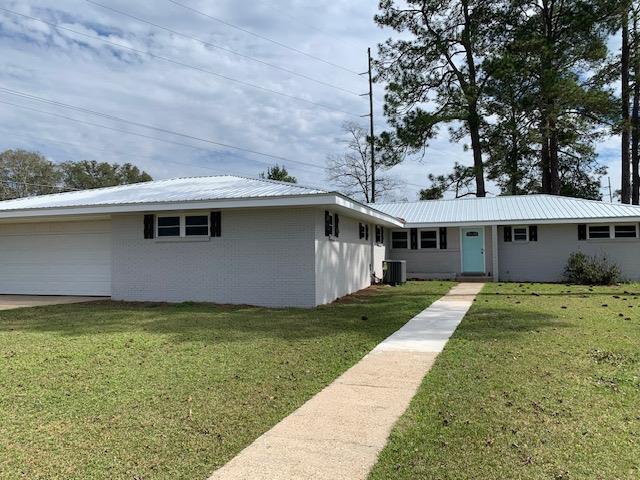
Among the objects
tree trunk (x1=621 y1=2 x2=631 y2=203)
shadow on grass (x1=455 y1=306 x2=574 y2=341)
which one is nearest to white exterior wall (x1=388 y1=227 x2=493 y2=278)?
shadow on grass (x1=455 y1=306 x2=574 y2=341)

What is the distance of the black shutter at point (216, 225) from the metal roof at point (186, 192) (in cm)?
50

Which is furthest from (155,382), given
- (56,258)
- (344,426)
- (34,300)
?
(56,258)

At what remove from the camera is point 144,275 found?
43.9ft

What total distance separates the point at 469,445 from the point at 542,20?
3144 cm

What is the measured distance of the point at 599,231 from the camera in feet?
63.0

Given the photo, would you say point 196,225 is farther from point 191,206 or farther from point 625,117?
point 625,117

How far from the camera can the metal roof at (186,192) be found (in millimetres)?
12262

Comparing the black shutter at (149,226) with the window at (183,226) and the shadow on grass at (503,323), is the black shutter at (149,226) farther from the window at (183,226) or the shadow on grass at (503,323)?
the shadow on grass at (503,323)

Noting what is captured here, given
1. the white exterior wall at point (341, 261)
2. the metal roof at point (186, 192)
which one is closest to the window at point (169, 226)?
the metal roof at point (186, 192)

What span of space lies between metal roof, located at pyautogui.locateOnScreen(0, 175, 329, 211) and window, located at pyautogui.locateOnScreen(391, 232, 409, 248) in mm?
9262

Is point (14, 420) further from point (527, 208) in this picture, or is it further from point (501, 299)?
point (527, 208)

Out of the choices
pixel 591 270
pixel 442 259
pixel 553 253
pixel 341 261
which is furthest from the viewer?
pixel 442 259

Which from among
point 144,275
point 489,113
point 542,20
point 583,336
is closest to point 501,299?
point 583,336

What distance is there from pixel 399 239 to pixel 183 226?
39.2 feet
